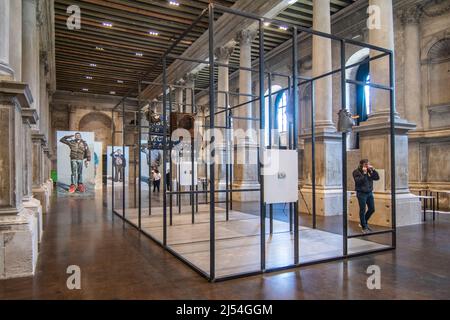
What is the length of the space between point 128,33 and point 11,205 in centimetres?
1088

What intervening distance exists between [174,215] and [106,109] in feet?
68.9

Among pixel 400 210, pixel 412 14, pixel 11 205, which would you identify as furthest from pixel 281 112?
pixel 11 205

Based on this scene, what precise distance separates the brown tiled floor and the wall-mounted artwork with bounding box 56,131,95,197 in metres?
8.32

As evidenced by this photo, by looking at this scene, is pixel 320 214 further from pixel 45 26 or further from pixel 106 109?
pixel 106 109

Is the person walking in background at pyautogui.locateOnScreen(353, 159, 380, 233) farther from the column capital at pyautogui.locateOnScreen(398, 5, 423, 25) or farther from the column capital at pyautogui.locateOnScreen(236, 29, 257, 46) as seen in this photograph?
the column capital at pyautogui.locateOnScreen(236, 29, 257, 46)

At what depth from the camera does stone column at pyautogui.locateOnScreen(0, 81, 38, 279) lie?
12.3ft

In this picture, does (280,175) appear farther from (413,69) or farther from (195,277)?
(413,69)

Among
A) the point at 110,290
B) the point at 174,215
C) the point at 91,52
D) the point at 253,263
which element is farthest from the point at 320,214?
the point at 91,52

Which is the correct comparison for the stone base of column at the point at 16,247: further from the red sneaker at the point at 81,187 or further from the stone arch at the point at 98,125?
the stone arch at the point at 98,125

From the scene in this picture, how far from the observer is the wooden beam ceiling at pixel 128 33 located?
1108 centimetres

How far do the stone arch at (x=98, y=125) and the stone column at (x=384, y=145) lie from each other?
23555mm

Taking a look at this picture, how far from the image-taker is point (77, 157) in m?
13.2

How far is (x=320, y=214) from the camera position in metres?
8.30

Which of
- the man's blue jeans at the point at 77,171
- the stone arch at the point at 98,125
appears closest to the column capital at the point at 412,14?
the man's blue jeans at the point at 77,171
